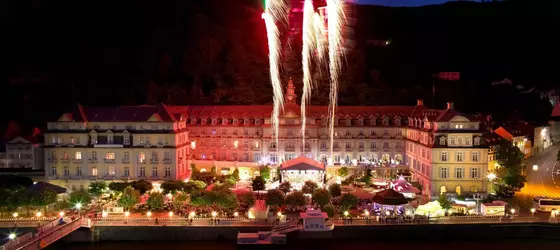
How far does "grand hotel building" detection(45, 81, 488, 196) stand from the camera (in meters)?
46.2

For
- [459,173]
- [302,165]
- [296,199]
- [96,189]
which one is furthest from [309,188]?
[96,189]

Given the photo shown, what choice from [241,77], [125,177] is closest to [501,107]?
[241,77]

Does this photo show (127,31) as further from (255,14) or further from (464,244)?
(464,244)

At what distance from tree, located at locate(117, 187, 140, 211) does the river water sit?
378 centimetres

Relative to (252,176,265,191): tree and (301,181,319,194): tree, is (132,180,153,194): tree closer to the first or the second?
(252,176,265,191): tree

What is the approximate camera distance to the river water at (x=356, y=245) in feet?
114

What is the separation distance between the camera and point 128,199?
39312 mm

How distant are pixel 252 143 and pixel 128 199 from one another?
20.1 meters

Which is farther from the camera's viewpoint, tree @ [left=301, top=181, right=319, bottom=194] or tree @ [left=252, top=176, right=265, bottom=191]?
tree @ [left=252, top=176, right=265, bottom=191]

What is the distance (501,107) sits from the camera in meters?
90.7

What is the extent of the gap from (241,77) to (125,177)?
42.0m

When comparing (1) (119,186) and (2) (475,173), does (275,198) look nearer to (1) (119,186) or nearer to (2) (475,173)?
(1) (119,186)

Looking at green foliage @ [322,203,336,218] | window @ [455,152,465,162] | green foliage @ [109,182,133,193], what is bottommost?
green foliage @ [322,203,336,218]

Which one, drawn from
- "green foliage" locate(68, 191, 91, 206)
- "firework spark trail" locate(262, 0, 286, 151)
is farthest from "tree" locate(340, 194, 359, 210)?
"green foliage" locate(68, 191, 91, 206)
